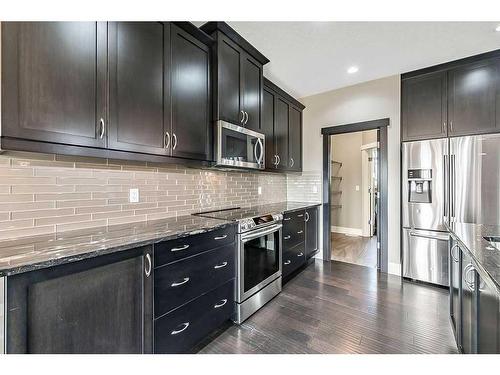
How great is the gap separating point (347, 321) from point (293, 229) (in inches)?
45.9

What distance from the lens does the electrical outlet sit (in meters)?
1.79

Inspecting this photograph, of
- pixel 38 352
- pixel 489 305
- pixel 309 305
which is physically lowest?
pixel 309 305

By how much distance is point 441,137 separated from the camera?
2744 millimetres

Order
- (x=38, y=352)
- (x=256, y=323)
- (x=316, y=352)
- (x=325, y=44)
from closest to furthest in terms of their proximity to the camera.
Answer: (x=38, y=352)
(x=316, y=352)
(x=256, y=323)
(x=325, y=44)

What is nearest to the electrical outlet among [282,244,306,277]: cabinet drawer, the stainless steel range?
the stainless steel range

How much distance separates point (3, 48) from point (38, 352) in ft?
4.41

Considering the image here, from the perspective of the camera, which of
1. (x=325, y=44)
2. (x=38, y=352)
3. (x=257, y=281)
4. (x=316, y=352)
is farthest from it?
(x=325, y=44)

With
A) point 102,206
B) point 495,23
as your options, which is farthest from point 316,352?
point 495,23

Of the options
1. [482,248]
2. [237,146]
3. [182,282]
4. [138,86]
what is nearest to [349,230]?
[237,146]

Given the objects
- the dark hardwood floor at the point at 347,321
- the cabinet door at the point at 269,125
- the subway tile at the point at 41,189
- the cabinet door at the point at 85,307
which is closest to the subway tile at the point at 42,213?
the subway tile at the point at 41,189

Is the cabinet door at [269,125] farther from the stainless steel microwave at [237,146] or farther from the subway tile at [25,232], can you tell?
the subway tile at [25,232]

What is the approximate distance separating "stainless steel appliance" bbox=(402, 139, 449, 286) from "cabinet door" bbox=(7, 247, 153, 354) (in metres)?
3.13

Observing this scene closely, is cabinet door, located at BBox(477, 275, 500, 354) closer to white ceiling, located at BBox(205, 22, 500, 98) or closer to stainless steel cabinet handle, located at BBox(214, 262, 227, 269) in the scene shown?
stainless steel cabinet handle, located at BBox(214, 262, 227, 269)
